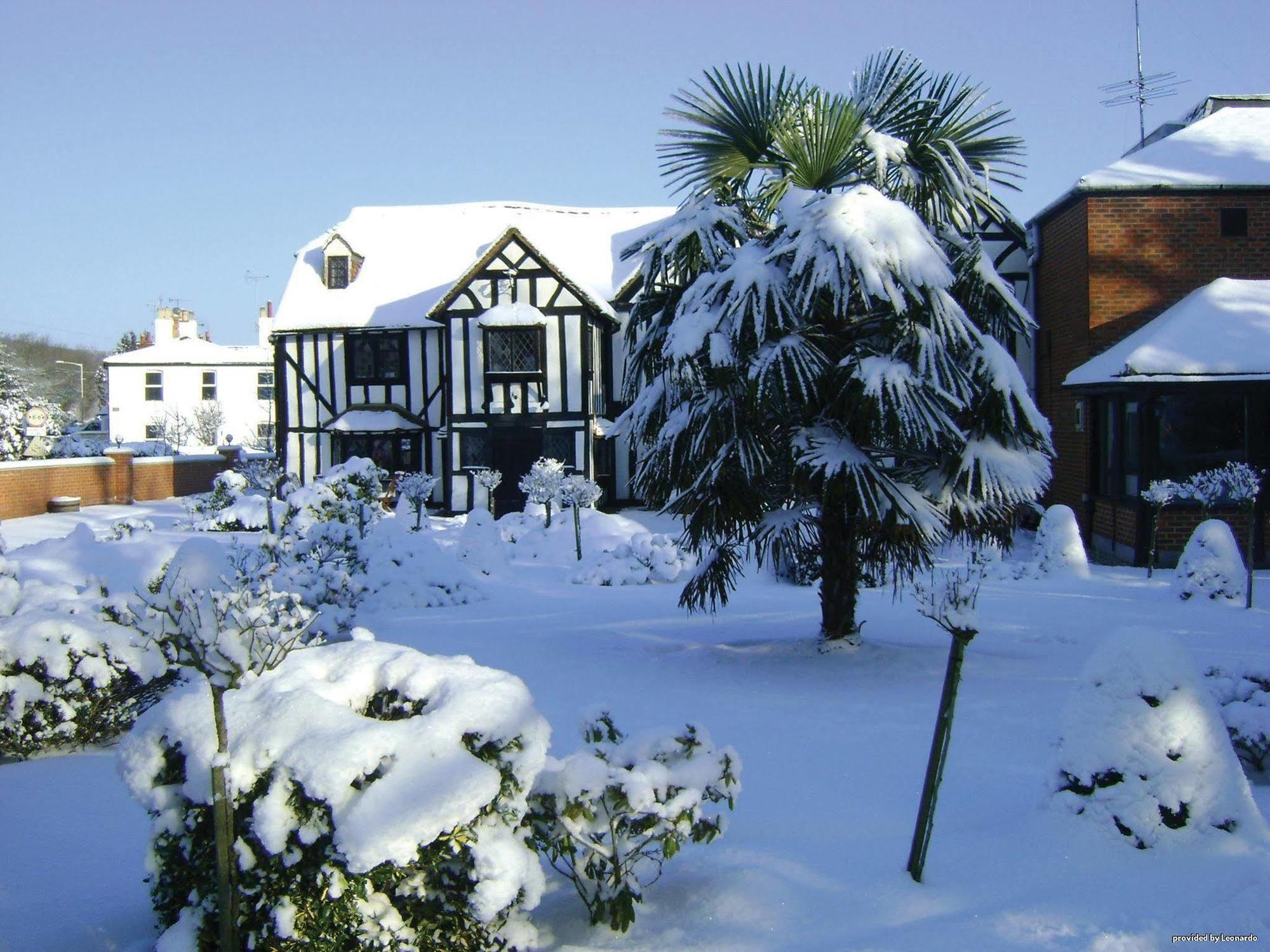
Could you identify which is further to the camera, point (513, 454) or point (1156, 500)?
point (513, 454)

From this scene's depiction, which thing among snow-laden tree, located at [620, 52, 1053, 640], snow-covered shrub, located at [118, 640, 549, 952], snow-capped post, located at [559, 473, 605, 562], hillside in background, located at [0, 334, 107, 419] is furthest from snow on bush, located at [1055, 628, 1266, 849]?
hillside in background, located at [0, 334, 107, 419]

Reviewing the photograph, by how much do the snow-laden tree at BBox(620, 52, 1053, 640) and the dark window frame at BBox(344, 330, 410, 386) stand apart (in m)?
17.6

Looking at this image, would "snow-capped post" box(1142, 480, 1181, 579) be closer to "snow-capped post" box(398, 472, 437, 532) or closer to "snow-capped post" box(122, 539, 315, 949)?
"snow-capped post" box(398, 472, 437, 532)

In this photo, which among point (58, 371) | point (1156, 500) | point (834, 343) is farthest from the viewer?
point (58, 371)

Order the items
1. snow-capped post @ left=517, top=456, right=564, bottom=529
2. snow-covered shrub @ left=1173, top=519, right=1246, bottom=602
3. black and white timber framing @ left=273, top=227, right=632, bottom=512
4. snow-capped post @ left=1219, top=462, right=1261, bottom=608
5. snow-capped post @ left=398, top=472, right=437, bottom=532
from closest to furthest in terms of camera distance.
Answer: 1. snow-capped post @ left=1219, top=462, right=1261, bottom=608
2. snow-covered shrub @ left=1173, top=519, right=1246, bottom=602
3. snow-capped post @ left=517, top=456, right=564, bottom=529
4. snow-capped post @ left=398, top=472, right=437, bottom=532
5. black and white timber framing @ left=273, top=227, right=632, bottom=512

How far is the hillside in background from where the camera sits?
2359 inches

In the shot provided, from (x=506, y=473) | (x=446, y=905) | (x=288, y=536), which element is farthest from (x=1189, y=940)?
(x=506, y=473)

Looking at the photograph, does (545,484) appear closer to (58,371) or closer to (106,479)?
(106,479)

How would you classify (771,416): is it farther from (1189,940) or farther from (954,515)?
(1189,940)

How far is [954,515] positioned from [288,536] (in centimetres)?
783

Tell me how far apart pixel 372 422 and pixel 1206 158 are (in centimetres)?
1902

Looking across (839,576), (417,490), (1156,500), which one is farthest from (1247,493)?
(417,490)

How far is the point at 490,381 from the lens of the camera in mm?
24016

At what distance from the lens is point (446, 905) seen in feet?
11.2
